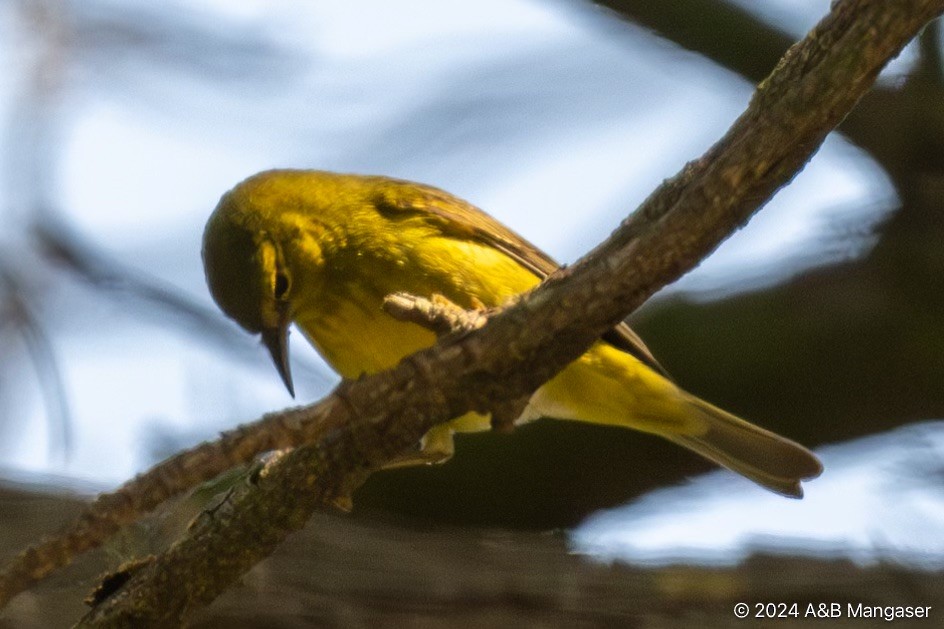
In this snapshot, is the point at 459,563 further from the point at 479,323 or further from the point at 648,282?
the point at 648,282

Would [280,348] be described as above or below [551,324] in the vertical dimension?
above

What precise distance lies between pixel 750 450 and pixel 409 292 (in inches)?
56.7

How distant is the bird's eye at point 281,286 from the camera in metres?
4.48

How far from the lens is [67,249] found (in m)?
4.56

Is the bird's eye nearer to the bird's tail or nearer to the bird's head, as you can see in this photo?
the bird's head

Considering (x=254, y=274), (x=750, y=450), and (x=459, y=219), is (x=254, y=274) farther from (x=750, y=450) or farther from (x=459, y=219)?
(x=750, y=450)

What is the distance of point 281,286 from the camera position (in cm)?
449

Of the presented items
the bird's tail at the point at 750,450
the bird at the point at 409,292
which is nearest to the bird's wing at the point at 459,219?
the bird at the point at 409,292

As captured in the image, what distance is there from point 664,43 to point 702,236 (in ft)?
7.41

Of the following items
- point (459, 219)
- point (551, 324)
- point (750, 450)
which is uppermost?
point (459, 219)
